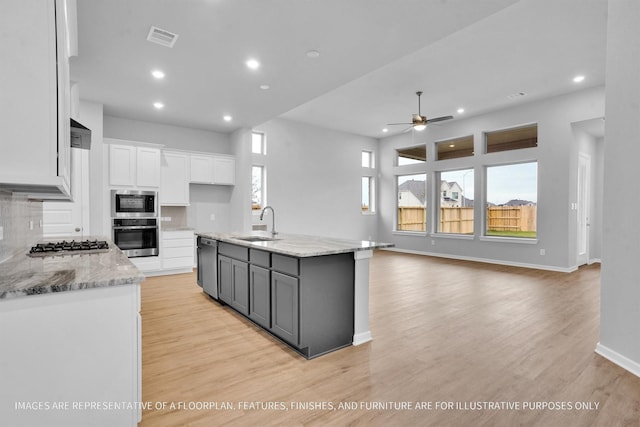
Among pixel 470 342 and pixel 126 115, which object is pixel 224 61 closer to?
pixel 126 115

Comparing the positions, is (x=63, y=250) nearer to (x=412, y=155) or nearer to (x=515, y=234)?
(x=515, y=234)

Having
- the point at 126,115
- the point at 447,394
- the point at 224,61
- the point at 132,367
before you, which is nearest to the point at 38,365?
the point at 132,367

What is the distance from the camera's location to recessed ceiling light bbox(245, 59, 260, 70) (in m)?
3.81

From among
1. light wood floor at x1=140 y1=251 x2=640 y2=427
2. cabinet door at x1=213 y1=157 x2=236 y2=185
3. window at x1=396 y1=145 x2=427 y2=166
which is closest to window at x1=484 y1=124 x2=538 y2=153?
window at x1=396 y1=145 x2=427 y2=166

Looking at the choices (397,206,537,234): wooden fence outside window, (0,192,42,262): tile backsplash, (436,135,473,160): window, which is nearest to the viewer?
(0,192,42,262): tile backsplash

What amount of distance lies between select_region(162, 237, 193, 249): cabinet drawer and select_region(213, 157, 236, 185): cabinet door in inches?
52.8

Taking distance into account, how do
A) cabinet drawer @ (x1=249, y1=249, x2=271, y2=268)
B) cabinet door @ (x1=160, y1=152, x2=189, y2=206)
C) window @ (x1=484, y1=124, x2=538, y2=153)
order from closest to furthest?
cabinet drawer @ (x1=249, y1=249, x2=271, y2=268) → cabinet door @ (x1=160, y1=152, x2=189, y2=206) → window @ (x1=484, y1=124, x2=538, y2=153)

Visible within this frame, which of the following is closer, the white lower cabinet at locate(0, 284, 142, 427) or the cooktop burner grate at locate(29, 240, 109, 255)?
the white lower cabinet at locate(0, 284, 142, 427)

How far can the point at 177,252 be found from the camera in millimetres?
6098

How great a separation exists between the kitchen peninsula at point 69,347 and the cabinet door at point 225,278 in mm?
2046

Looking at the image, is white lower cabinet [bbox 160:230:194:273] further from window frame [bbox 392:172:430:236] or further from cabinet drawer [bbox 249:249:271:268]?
window frame [bbox 392:172:430:236]

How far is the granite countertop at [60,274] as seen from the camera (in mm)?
1360

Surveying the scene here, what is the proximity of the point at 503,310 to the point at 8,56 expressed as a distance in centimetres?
466

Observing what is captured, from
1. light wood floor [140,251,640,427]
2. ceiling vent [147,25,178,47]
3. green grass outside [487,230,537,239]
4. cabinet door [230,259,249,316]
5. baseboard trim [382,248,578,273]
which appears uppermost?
ceiling vent [147,25,178,47]
